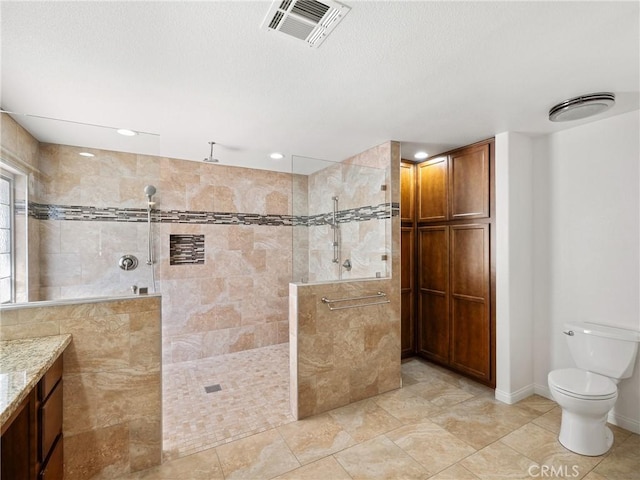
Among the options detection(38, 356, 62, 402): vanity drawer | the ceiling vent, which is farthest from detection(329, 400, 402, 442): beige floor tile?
the ceiling vent

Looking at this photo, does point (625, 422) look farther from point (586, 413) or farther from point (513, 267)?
point (513, 267)

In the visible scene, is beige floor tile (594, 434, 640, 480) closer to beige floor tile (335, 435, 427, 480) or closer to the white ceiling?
beige floor tile (335, 435, 427, 480)

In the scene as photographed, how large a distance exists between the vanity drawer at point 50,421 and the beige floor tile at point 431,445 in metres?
2.01

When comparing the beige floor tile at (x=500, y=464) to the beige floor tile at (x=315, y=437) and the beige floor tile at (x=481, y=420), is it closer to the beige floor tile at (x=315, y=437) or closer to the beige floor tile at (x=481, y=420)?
the beige floor tile at (x=481, y=420)

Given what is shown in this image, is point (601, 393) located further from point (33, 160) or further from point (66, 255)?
point (33, 160)

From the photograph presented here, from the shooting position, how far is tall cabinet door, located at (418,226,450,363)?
336 cm

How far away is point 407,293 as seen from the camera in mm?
3664

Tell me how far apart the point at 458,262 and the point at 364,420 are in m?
1.78

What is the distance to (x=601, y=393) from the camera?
79.6 inches

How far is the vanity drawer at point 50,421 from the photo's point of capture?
1427mm

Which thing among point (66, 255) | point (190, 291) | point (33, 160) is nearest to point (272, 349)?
point (190, 291)

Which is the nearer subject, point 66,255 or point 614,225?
point 66,255

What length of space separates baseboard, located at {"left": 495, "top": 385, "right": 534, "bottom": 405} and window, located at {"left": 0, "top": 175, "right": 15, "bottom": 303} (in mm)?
3621

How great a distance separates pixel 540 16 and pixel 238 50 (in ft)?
4.57
